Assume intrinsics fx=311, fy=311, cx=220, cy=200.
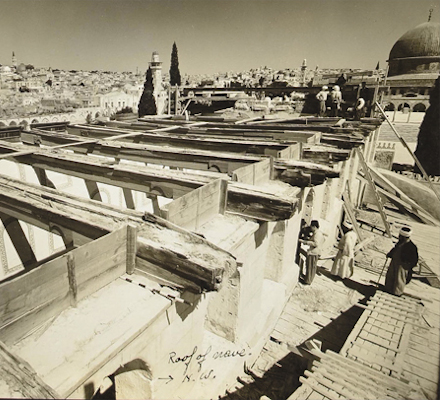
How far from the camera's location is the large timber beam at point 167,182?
4.66 metres

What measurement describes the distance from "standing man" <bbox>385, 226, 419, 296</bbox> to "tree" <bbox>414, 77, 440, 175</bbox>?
3021cm

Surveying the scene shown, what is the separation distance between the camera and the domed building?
47.5 meters

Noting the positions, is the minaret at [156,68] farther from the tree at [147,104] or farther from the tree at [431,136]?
the tree at [431,136]

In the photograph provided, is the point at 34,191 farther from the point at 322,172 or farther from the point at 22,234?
the point at 322,172

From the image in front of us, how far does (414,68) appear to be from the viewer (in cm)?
5191

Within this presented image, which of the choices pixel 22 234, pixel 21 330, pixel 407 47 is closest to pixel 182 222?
pixel 21 330

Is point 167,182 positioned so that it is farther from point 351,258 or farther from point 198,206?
point 351,258

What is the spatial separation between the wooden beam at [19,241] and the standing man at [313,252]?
702cm

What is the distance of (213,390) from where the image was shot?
4.89 meters

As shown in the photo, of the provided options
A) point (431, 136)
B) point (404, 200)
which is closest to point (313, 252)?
point (404, 200)

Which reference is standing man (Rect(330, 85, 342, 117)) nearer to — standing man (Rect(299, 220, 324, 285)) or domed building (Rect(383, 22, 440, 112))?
standing man (Rect(299, 220, 324, 285))

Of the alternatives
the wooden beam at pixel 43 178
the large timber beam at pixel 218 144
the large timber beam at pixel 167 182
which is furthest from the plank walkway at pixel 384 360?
the wooden beam at pixel 43 178

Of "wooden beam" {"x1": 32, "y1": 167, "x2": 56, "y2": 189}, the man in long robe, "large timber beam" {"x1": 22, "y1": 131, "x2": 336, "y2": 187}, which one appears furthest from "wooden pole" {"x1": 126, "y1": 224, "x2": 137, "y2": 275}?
the man in long robe

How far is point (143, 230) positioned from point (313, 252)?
643 cm
